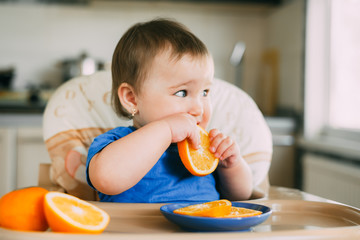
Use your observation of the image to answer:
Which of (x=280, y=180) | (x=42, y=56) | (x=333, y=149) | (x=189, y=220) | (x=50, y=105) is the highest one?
(x=42, y=56)

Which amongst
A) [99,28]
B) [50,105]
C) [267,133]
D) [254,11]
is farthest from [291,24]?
[50,105]

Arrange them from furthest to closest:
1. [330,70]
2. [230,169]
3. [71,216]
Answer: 1. [330,70]
2. [230,169]
3. [71,216]

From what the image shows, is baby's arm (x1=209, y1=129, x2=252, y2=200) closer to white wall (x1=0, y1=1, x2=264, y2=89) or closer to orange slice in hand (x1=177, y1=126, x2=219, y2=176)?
orange slice in hand (x1=177, y1=126, x2=219, y2=176)

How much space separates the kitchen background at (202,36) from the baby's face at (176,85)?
1563mm

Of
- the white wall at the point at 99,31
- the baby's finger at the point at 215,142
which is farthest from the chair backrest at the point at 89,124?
the white wall at the point at 99,31

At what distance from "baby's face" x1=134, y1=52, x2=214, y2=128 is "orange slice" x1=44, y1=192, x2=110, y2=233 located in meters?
0.38

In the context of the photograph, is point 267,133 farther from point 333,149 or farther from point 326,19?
point 326,19

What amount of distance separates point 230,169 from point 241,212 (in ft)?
1.11

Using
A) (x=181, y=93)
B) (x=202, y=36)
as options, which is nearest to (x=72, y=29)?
(x=202, y=36)

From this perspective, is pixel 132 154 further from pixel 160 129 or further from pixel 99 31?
pixel 99 31

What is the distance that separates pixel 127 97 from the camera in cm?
104

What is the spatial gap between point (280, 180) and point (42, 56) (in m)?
1.79

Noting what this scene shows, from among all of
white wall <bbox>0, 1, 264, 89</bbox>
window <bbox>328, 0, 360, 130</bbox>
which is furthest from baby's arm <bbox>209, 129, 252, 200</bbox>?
white wall <bbox>0, 1, 264, 89</bbox>

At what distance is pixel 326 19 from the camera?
244cm
